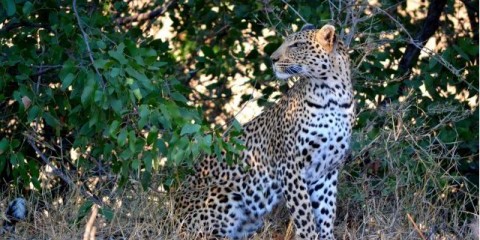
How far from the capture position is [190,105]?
754cm

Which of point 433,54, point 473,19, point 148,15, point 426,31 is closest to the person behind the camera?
point 433,54

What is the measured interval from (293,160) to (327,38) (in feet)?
2.61

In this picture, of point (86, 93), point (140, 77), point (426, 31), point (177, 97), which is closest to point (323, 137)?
point (177, 97)

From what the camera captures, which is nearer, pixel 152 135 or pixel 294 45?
pixel 152 135

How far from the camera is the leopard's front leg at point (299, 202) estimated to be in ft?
23.5

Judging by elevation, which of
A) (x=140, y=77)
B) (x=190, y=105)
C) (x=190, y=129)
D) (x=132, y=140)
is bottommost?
(x=190, y=105)

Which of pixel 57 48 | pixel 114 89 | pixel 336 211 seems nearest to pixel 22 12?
pixel 57 48

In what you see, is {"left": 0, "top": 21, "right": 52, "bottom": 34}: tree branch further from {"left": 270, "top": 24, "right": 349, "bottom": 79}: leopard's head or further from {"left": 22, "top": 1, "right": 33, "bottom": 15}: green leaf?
{"left": 270, "top": 24, "right": 349, "bottom": 79}: leopard's head

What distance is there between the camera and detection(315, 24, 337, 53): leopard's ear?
23.3 feet

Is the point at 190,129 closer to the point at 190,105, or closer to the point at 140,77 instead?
the point at 140,77

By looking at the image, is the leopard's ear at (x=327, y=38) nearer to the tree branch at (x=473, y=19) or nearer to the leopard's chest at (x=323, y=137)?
the leopard's chest at (x=323, y=137)

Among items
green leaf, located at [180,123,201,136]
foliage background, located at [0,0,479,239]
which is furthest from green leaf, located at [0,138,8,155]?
green leaf, located at [180,123,201,136]

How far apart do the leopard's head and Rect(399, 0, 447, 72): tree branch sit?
199 centimetres

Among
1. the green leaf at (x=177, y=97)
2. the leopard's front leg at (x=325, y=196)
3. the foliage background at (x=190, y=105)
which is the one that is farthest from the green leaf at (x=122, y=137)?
the leopard's front leg at (x=325, y=196)
